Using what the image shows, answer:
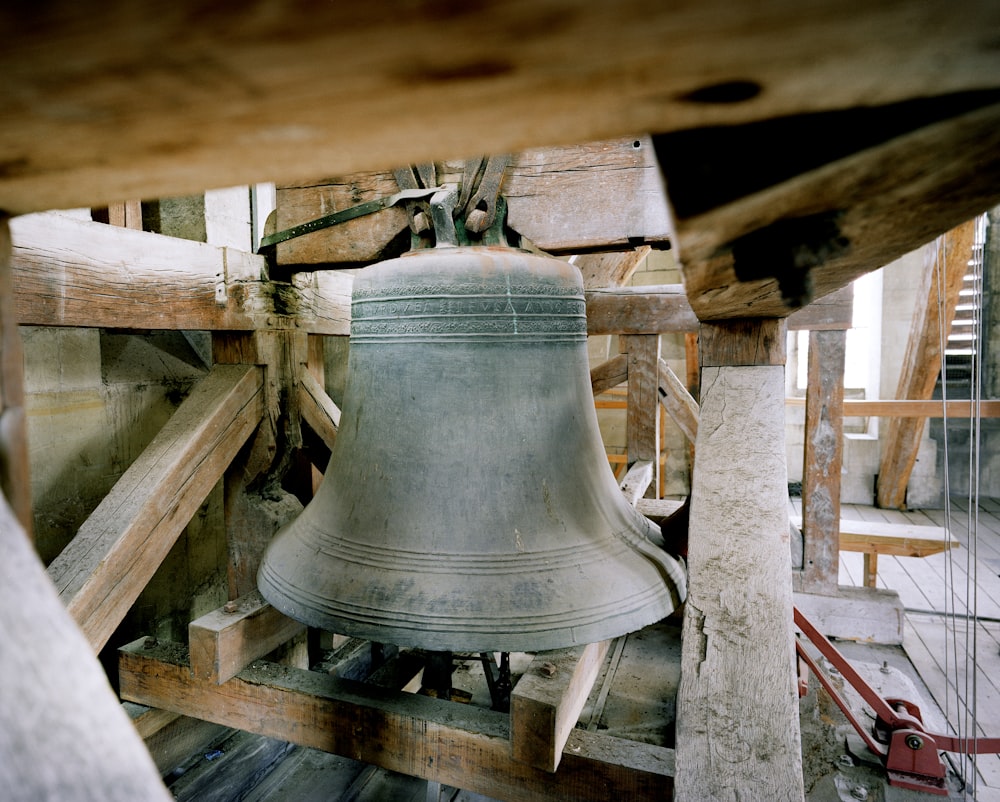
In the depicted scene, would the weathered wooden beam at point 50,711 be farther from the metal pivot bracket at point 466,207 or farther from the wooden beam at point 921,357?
the wooden beam at point 921,357

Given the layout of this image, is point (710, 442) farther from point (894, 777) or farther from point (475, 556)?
point (894, 777)

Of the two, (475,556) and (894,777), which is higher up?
(475,556)

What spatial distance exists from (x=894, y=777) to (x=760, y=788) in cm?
221

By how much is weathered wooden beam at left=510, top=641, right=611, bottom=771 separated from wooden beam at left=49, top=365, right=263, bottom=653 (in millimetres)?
901

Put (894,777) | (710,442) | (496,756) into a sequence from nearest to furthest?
(710,442) < (496,756) < (894,777)

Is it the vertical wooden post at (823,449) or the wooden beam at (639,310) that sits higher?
the wooden beam at (639,310)

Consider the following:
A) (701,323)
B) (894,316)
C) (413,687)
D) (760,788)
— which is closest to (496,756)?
(760,788)

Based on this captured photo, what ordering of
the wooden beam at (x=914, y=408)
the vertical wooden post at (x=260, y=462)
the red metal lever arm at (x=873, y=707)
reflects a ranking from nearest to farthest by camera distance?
the vertical wooden post at (x=260, y=462), the red metal lever arm at (x=873, y=707), the wooden beam at (x=914, y=408)

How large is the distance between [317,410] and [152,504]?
598 millimetres

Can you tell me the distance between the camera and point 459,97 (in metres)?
0.28

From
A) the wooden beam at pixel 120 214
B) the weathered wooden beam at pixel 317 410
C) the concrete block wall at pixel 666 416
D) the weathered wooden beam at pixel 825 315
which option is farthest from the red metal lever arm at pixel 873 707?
the concrete block wall at pixel 666 416

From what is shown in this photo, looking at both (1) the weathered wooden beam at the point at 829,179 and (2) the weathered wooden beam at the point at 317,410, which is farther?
(2) the weathered wooden beam at the point at 317,410

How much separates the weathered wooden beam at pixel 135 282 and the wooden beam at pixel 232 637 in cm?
72

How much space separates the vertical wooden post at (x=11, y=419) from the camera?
39cm
